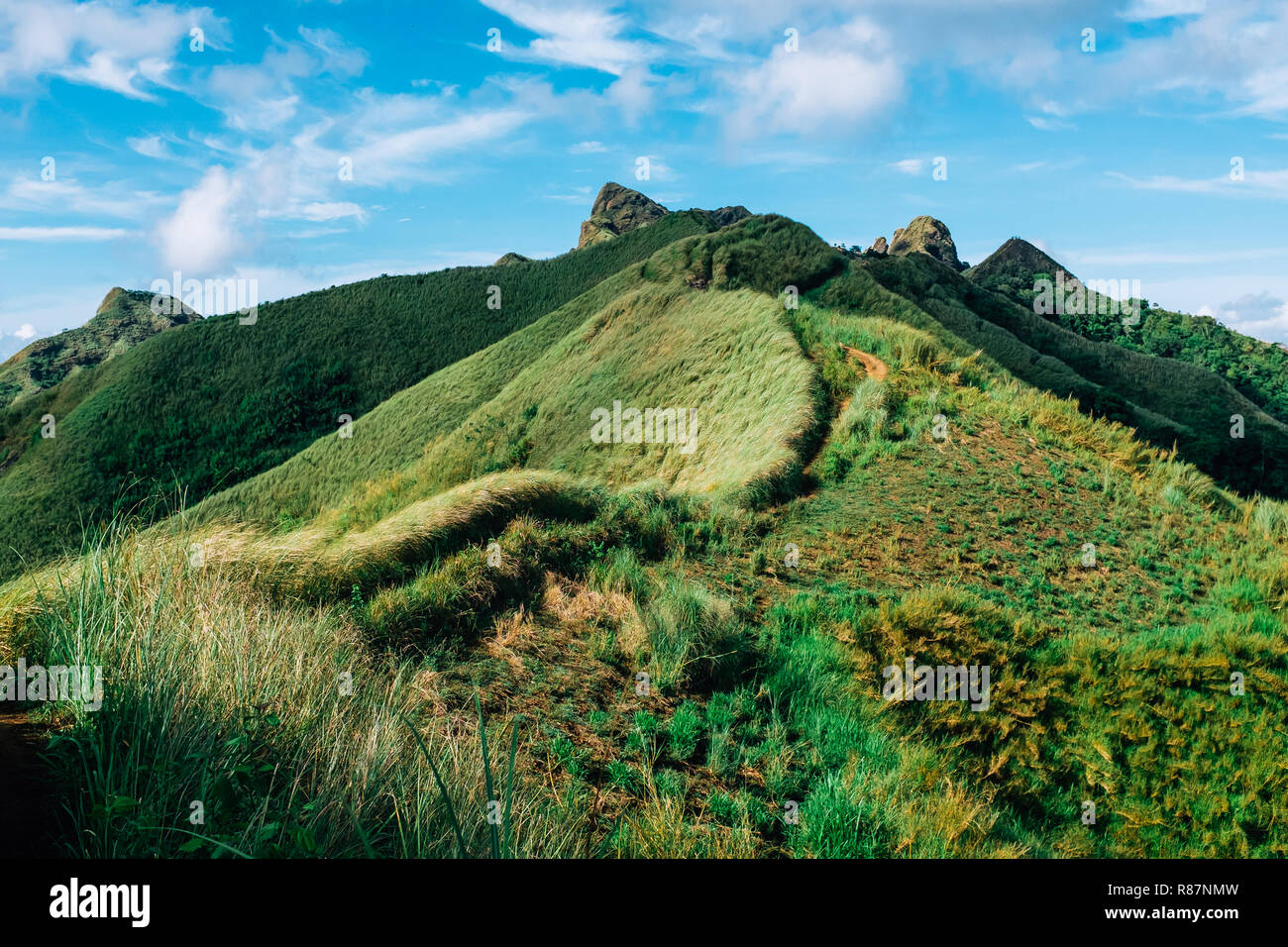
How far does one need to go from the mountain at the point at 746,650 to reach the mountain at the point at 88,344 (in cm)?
12573

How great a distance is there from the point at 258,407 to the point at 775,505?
51.0 m

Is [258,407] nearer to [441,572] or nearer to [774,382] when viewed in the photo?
[774,382]

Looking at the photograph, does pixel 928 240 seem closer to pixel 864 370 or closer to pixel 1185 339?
pixel 1185 339

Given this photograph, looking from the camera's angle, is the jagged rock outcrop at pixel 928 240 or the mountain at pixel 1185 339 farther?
the jagged rock outcrop at pixel 928 240

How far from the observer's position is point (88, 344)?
443 feet

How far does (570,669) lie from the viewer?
6.14 meters

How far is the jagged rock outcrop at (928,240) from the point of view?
135125 mm

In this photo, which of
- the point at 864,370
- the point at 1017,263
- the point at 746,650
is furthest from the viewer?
the point at 1017,263

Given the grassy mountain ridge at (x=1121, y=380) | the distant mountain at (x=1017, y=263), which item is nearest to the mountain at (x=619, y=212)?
the distant mountain at (x=1017, y=263)

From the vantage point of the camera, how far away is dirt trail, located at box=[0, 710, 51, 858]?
2578mm

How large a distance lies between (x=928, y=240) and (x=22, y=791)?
15433 cm

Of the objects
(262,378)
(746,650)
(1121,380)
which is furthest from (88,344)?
(746,650)

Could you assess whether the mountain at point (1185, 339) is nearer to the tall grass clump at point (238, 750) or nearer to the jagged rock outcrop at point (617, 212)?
the jagged rock outcrop at point (617, 212)
